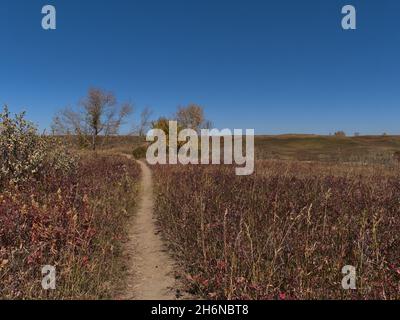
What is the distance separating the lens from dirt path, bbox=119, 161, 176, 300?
174 inches

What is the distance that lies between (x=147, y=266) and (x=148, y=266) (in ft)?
0.06

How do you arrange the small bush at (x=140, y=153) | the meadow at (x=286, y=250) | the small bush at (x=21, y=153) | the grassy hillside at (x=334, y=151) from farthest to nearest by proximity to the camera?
1. the small bush at (x=140, y=153)
2. the grassy hillside at (x=334, y=151)
3. the small bush at (x=21, y=153)
4. the meadow at (x=286, y=250)

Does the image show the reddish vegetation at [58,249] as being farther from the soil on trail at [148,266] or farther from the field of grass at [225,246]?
the soil on trail at [148,266]

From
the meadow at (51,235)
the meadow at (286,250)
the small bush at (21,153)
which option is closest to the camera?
the meadow at (286,250)

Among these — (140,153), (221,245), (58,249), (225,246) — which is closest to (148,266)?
(221,245)

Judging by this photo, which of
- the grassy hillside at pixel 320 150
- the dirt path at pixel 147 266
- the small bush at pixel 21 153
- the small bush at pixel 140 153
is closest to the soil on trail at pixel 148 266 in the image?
the dirt path at pixel 147 266

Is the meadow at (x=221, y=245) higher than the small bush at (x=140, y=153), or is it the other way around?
the small bush at (x=140, y=153)

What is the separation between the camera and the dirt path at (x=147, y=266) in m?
4.41

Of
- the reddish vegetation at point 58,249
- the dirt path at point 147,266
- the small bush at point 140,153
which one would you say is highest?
the small bush at point 140,153

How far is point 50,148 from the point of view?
10148 millimetres

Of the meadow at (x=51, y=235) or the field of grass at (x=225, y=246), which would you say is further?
the meadow at (x=51, y=235)

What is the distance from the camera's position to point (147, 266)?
17.7 feet

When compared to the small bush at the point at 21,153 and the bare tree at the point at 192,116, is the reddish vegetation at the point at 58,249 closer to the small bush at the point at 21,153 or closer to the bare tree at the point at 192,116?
the small bush at the point at 21,153
